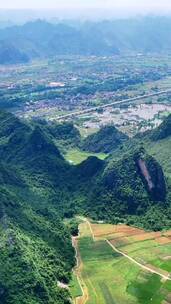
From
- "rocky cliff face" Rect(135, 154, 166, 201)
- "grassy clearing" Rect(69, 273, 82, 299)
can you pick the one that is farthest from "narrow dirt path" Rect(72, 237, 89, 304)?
"rocky cliff face" Rect(135, 154, 166, 201)

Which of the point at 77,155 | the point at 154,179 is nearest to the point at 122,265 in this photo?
the point at 154,179

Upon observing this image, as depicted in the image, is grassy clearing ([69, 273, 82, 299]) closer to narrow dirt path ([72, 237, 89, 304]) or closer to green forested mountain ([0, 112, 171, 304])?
narrow dirt path ([72, 237, 89, 304])

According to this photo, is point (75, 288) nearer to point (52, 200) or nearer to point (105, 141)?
point (52, 200)

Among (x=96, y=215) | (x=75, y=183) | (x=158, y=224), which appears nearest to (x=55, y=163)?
(x=75, y=183)

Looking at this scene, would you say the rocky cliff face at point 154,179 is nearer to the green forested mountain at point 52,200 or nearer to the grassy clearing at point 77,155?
the green forested mountain at point 52,200

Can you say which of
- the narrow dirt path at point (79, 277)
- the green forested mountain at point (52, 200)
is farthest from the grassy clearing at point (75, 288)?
the green forested mountain at point (52, 200)

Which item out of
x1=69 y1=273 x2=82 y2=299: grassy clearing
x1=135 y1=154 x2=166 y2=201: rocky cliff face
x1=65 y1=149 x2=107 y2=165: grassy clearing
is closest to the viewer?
x1=69 y1=273 x2=82 y2=299: grassy clearing
